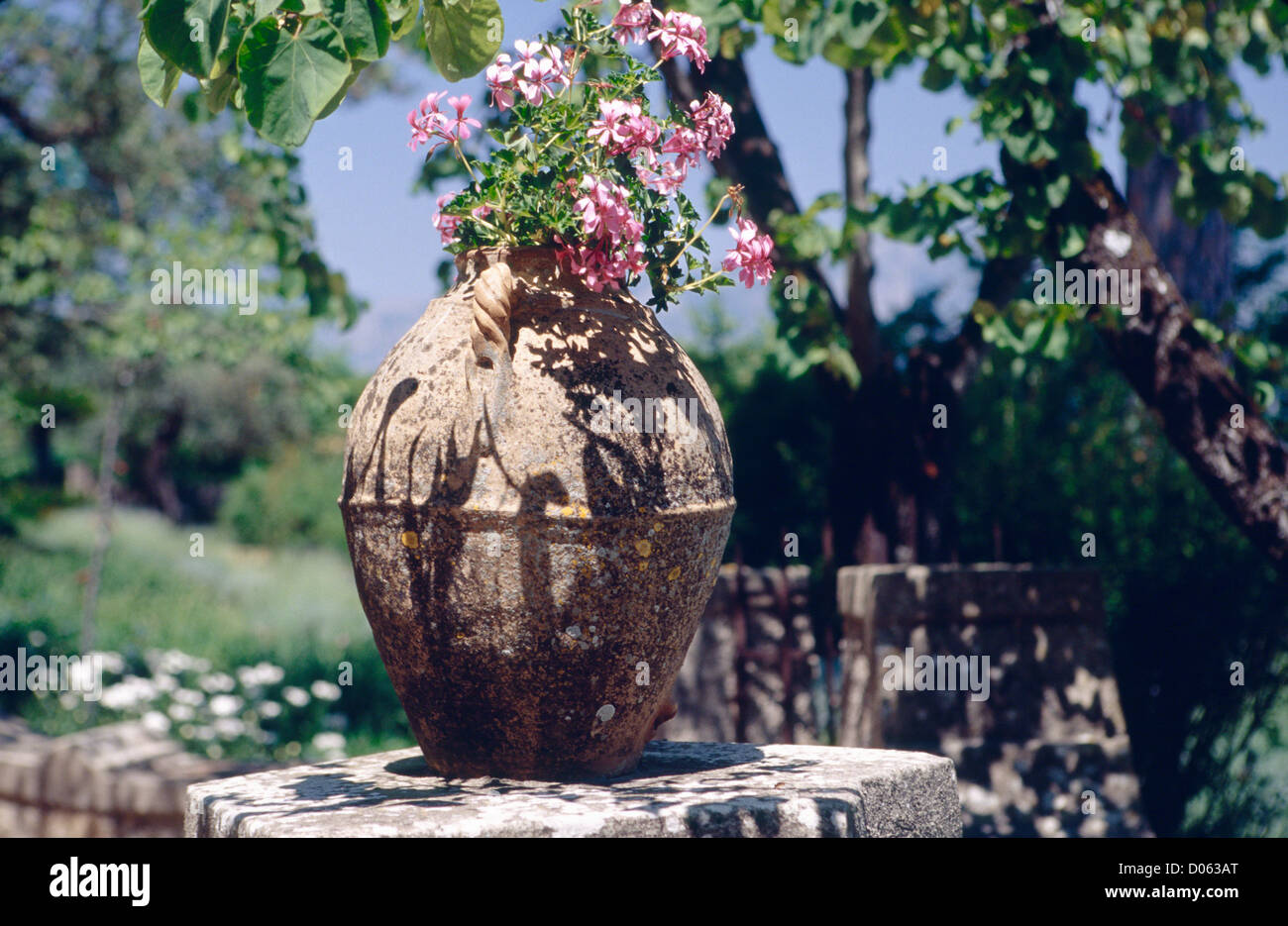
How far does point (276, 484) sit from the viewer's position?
21.5 m

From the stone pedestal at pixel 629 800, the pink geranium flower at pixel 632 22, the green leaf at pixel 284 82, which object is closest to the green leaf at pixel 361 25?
the green leaf at pixel 284 82

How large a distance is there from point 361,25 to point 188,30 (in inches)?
14.2

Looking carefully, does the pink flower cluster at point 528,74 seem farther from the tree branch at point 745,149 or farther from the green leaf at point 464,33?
the tree branch at point 745,149

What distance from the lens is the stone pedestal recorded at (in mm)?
2574

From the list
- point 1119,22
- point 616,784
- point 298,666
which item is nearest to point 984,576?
point 1119,22

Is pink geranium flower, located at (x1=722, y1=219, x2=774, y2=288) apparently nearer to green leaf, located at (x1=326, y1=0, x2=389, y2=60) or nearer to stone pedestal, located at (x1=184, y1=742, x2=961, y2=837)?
green leaf, located at (x1=326, y1=0, x2=389, y2=60)

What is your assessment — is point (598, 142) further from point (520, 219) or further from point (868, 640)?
point (868, 640)

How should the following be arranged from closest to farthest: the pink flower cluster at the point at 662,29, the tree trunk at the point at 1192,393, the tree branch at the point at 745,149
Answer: the pink flower cluster at the point at 662,29 → the tree trunk at the point at 1192,393 → the tree branch at the point at 745,149

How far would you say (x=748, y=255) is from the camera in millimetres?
3031

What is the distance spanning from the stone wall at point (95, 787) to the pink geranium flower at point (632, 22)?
180 inches

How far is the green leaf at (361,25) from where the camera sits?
221 cm

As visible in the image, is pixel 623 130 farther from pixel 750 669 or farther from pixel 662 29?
pixel 750 669

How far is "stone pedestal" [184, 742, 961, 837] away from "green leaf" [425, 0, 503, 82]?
180 centimetres

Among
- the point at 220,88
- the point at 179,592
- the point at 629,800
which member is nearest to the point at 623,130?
the point at 220,88
